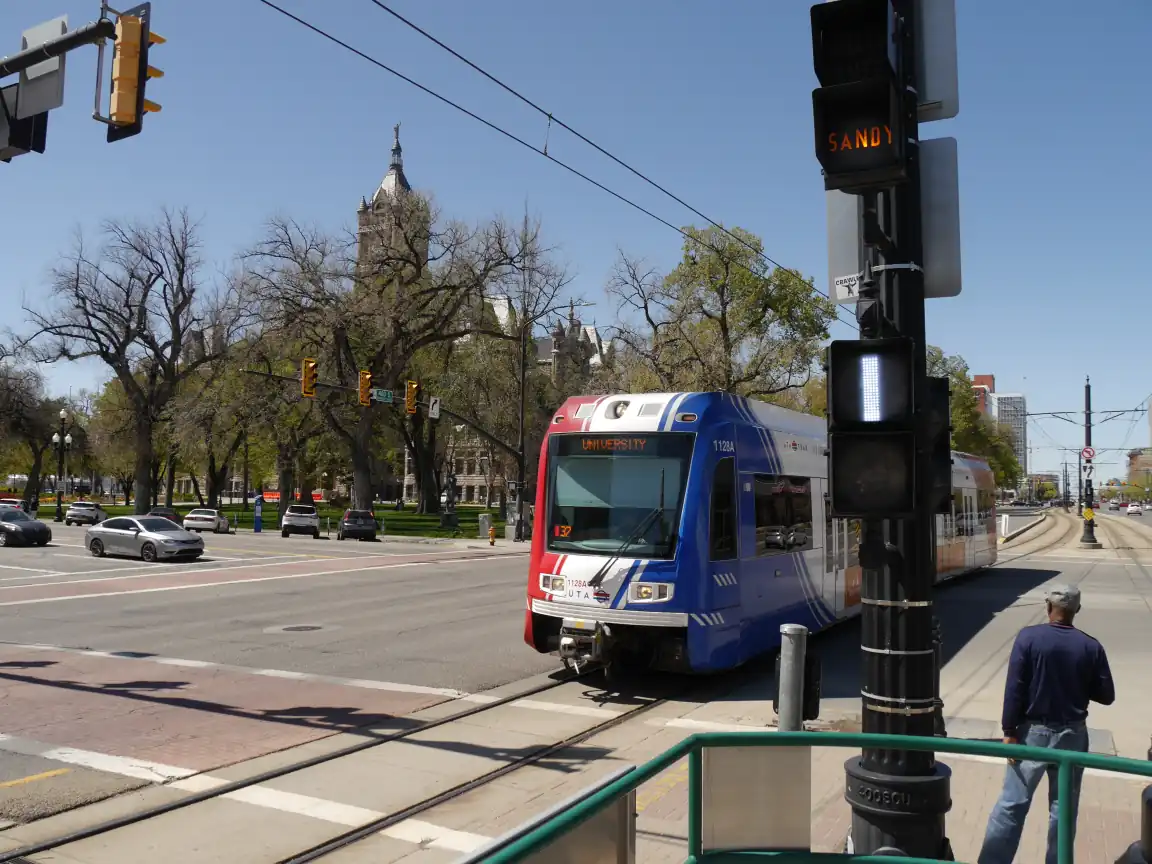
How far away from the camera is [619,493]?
415 inches

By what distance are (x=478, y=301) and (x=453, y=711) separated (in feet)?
136

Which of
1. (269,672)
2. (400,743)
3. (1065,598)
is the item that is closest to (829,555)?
(400,743)

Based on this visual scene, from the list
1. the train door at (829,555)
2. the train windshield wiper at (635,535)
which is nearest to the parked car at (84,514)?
the train door at (829,555)

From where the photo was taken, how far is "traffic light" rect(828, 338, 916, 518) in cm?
440

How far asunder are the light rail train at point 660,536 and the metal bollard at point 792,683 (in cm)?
344

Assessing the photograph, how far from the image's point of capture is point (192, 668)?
11.7 metres

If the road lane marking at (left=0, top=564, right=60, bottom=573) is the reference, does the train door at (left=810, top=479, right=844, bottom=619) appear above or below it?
above

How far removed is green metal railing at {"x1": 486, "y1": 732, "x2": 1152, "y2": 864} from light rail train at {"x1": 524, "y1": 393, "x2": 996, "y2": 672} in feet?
19.2

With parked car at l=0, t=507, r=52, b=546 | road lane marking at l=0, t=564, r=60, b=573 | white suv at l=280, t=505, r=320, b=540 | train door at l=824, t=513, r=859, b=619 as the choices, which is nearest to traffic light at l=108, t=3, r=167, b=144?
train door at l=824, t=513, r=859, b=619

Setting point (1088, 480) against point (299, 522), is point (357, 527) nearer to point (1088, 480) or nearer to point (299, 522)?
point (299, 522)

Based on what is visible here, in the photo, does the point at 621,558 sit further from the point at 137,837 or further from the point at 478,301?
the point at 478,301

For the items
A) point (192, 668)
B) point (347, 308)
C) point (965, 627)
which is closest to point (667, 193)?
point (965, 627)

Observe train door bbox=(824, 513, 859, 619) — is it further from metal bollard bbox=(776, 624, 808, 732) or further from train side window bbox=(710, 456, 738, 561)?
metal bollard bbox=(776, 624, 808, 732)

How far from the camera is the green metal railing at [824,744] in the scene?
10.9 ft
